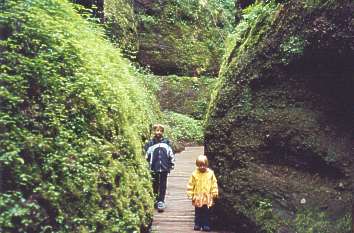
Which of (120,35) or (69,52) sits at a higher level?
(69,52)

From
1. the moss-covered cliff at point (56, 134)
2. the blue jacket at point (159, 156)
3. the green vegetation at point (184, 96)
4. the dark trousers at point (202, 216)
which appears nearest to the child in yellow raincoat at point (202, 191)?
the dark trousers at point (202, 216)

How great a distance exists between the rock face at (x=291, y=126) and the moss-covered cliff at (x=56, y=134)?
9.26 feet

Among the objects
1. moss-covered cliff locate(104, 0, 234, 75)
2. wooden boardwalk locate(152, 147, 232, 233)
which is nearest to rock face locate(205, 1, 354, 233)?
wooden boardwalk locate(152, 147, 232, 233)

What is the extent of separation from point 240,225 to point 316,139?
2.10 metres

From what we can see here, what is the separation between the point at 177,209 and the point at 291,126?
3.09 m

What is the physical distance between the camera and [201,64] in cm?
2561

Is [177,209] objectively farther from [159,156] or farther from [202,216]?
[159,156]

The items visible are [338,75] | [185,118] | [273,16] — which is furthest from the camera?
[185,118]

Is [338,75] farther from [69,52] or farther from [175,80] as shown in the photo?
[175,80]

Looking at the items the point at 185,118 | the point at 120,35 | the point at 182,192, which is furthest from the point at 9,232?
the point at 185,118

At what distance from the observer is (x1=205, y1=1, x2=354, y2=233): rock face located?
8086mm

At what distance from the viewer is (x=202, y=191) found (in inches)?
330

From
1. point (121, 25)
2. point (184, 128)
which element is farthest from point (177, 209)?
point (184, 128)

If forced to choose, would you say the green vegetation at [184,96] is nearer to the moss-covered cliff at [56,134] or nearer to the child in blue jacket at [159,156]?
the child in blue jacket at [159,156]
